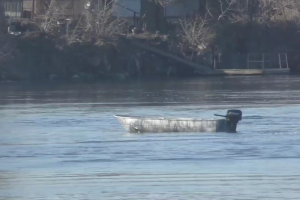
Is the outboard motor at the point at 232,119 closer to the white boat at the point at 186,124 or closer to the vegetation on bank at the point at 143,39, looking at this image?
the white boat at the point at 186,124

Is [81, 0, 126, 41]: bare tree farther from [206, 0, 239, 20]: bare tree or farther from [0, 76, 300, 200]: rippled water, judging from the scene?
[0, 76, 300, 200]: rippled water

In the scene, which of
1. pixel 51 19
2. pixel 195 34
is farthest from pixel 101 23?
pixel 195 34

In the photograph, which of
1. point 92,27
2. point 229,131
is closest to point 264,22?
point 92,27

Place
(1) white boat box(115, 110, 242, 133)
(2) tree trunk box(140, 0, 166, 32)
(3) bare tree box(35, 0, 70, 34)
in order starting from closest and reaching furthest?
(1) white boat box(115, 110, 242, 133) < (3) bare tree box(35, 0, 70, 34) < (2) tree trunk box(140, 0, 166, 32)

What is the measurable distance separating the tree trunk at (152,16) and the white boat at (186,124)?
169ft

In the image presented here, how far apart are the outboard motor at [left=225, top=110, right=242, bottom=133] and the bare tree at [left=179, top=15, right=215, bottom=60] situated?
48.8m

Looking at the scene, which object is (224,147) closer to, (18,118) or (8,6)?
(18,118)

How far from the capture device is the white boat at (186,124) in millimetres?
32219

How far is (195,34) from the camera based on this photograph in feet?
268

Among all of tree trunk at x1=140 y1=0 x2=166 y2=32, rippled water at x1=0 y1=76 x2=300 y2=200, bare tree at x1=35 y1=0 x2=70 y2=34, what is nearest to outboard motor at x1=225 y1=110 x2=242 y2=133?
rippled water at x1=0 y1=76 x2=300 y2=200

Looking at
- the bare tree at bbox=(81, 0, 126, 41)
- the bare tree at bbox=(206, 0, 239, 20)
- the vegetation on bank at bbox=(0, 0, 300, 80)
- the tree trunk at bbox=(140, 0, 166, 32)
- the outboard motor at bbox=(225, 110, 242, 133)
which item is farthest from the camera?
the bare tree at bbox=(206, 0, 239, 20)

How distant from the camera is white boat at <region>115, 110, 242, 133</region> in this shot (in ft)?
106

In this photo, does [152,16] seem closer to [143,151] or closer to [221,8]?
[221,8]

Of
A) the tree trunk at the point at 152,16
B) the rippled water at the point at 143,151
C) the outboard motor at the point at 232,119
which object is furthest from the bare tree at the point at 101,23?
the outboard motor at the point at 232,119
